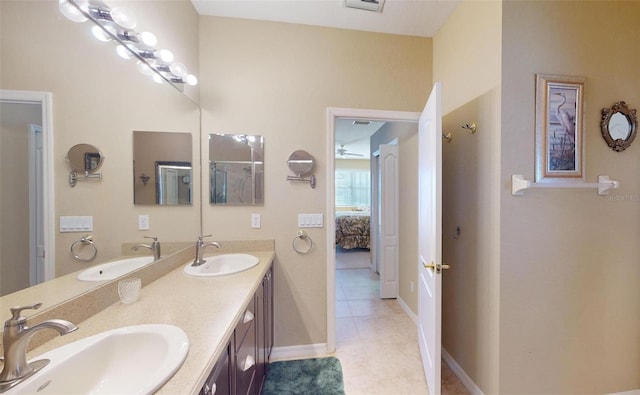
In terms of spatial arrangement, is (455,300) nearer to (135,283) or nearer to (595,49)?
(595,49)

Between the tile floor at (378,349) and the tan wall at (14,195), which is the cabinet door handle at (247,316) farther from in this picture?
the tile floor at (378,349)

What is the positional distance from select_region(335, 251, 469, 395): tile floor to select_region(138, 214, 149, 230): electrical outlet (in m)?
1.71

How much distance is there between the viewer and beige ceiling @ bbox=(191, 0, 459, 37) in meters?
1.76

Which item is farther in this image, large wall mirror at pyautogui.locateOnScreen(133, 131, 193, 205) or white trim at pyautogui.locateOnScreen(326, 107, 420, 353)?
white trim at pyautogui.locateOnScreen(326, 107, 420, 353)

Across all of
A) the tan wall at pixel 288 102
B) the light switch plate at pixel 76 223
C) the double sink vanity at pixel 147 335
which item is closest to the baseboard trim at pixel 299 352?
the tan wall at pixel 288 102

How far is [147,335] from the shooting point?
84 cm

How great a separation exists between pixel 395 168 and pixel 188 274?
103 inches

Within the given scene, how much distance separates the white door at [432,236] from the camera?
57.2 inches

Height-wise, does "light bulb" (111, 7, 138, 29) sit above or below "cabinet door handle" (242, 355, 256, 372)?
above

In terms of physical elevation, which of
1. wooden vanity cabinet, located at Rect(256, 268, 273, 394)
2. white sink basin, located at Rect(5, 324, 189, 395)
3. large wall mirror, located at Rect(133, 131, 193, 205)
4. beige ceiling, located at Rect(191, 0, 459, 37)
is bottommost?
wooden vanity cabinet, located at Rect(256, 268, 273, 394)

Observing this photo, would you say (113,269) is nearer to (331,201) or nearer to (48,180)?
(48,180)

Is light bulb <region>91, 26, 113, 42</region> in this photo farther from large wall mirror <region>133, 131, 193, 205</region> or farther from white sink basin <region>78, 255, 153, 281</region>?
white sink basin <region>78, 255, 153, 281</region>

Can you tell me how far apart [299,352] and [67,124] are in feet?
6.81

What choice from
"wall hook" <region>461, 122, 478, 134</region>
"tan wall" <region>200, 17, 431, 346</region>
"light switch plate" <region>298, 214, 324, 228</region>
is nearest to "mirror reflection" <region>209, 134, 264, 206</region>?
"tan wall" <region>200, 17, 431, 346</region>
